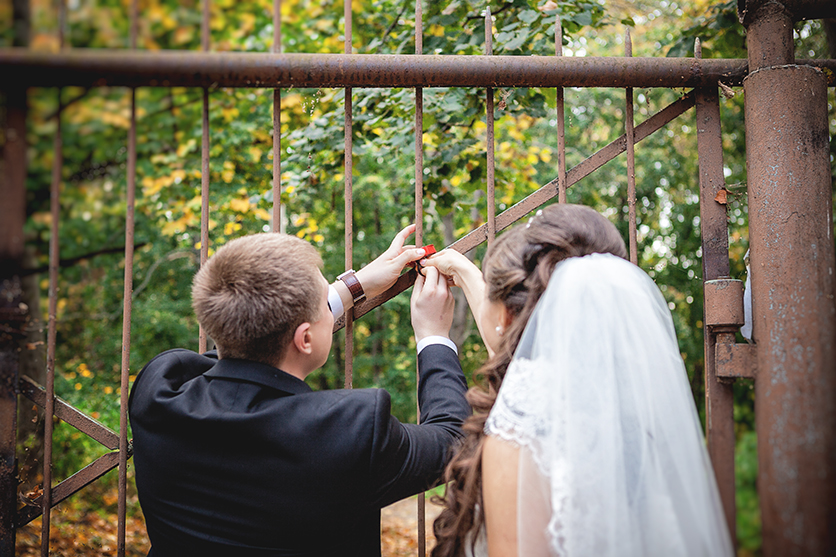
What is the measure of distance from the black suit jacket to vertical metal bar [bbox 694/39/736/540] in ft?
3.29

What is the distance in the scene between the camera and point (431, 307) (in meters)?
1.97

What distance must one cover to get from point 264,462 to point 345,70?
131 cm

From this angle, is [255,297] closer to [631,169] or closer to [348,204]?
[348,204]

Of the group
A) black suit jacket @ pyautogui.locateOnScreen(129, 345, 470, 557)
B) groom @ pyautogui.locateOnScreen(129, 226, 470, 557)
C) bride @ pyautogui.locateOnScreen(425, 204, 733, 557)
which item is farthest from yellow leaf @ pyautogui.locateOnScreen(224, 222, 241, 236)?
bride @ pyautogui.locateOnScreen(425, 204, 733, 557)

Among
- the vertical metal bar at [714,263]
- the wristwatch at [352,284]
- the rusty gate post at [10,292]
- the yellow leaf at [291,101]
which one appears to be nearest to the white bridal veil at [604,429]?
the vertical metal bar at [714,263]

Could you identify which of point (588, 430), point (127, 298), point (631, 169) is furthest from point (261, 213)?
point (588, 430)

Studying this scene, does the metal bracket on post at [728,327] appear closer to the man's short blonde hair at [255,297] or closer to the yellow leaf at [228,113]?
the man's short blonde hair at [255,297]

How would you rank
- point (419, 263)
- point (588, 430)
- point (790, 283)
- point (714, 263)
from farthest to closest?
point (419, 263) → point (714, 263) → point (790, 283) → point (588, 430)

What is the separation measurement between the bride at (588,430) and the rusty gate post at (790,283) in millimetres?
272

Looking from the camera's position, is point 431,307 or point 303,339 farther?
point 431,307

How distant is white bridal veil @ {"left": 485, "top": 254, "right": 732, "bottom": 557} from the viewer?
1329 millimetres

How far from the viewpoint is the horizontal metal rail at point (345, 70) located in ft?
5.70

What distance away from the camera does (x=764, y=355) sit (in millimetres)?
1667

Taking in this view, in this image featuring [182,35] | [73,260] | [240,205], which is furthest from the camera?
[73,260]
